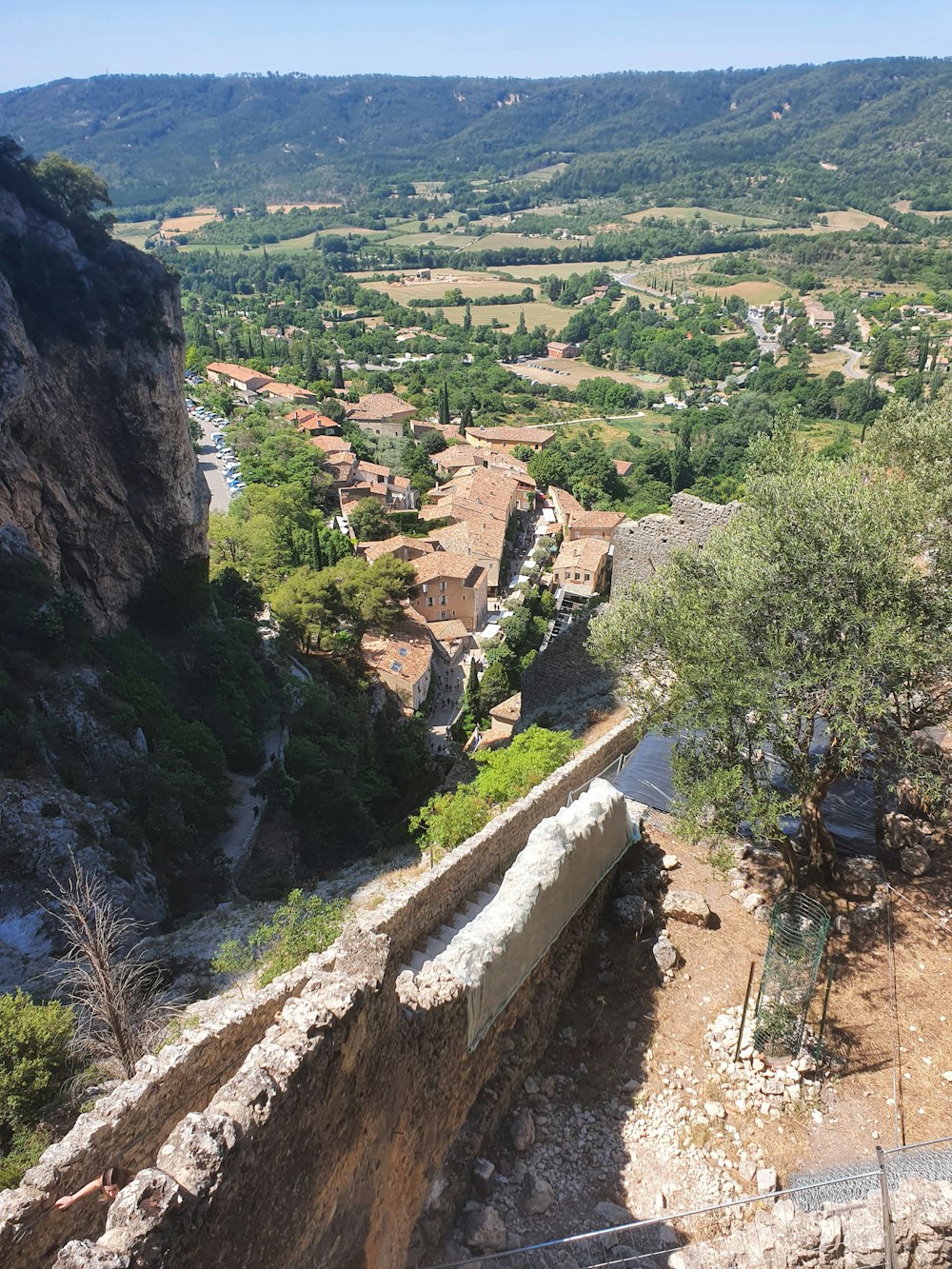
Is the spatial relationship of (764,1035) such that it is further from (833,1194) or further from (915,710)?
(915,710)

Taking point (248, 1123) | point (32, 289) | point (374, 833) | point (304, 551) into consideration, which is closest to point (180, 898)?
point (374, 833)

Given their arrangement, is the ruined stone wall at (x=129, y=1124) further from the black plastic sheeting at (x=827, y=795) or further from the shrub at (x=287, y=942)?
the black plastic sheeting at (x=827, y=795)

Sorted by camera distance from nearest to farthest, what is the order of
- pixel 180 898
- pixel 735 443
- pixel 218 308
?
pixel 180 898 → pixel 735 443 → pixel 218 308

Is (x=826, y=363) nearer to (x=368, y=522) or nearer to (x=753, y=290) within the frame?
(x=753, y=290)

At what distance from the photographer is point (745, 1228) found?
25.6 feet

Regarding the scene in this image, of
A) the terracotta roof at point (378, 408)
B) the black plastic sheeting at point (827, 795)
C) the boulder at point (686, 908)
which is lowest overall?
the terracotta roof at point (378, 408)

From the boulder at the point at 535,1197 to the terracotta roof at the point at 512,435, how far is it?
83.4 meters

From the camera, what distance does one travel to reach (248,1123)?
6.13m

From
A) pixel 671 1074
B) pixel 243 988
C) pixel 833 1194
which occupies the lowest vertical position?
pixel 243 988

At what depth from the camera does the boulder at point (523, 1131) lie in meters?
9.48

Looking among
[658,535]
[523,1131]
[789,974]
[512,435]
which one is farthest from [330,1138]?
[512,435]

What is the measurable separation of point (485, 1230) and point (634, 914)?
189 inches

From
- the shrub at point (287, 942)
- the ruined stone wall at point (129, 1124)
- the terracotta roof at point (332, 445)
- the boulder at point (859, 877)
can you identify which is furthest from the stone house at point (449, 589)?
the ruined stone wall at point (129, 1124)

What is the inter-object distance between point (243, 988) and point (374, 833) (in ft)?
39.3
